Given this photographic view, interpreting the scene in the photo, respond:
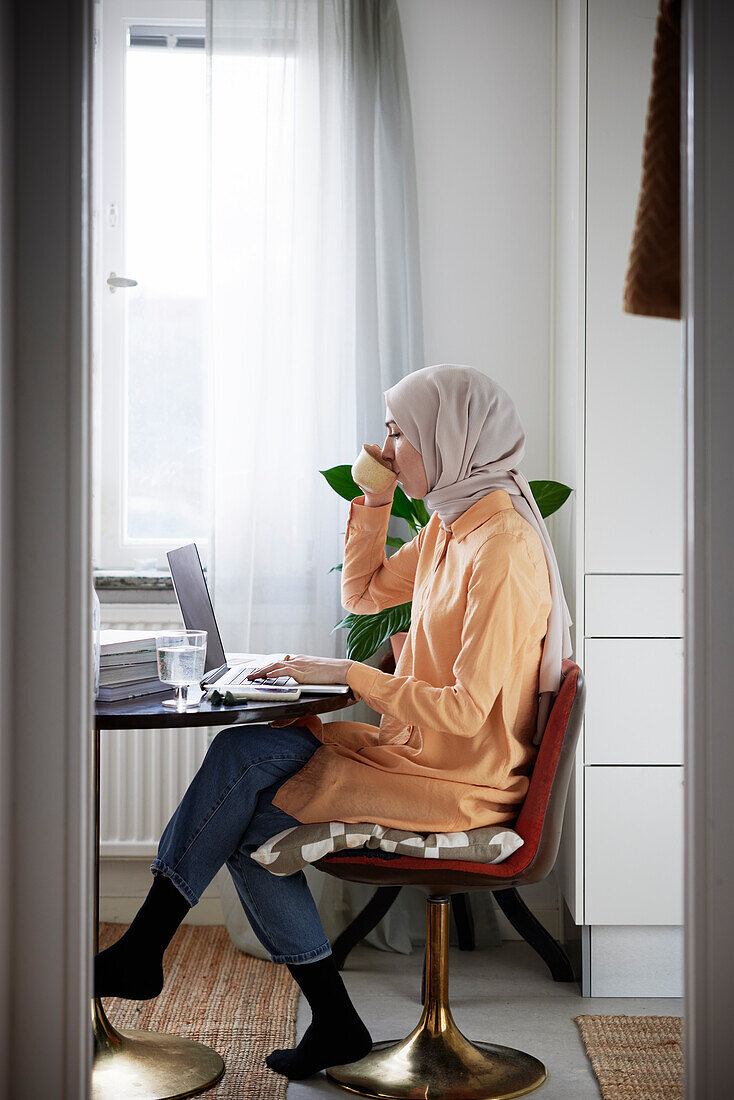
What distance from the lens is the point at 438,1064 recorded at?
6.11 feet

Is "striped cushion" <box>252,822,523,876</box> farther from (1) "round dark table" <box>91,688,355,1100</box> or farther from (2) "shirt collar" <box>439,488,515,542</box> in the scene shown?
(2) "shirt collar" <box>439,488,515,542</box>

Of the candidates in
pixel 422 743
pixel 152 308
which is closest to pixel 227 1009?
pixel 422 743

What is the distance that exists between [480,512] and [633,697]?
28.0 inches

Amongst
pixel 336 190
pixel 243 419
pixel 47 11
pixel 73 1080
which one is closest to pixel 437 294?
pixel 336 190

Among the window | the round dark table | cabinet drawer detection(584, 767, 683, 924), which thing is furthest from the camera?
the window

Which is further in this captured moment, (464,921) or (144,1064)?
(464,921)

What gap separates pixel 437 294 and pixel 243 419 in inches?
25.6

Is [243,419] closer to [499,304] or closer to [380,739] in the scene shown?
[499,304]

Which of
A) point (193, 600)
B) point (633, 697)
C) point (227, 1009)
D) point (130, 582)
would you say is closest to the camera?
point (193, 600)

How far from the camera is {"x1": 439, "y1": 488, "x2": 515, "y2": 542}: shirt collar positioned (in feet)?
6.12

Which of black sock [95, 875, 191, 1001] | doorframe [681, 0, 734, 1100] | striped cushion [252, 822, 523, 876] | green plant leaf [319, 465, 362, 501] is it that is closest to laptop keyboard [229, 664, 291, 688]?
striped cushion [252, 822, 523, 876]

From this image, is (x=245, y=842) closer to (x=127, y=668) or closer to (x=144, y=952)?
(x=144, y=952)

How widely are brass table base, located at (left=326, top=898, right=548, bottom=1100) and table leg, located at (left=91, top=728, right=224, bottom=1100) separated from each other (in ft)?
0.85

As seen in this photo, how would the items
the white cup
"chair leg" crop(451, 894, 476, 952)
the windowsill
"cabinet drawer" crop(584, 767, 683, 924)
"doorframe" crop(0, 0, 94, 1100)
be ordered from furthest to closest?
the windowsill < "chair leg" crop(451, 894, 476, 952) < "cabinet drawer" crop(584, 767, 683, 924) < the white cup < "doorframe" crop(0, 0, 94, 1100)
